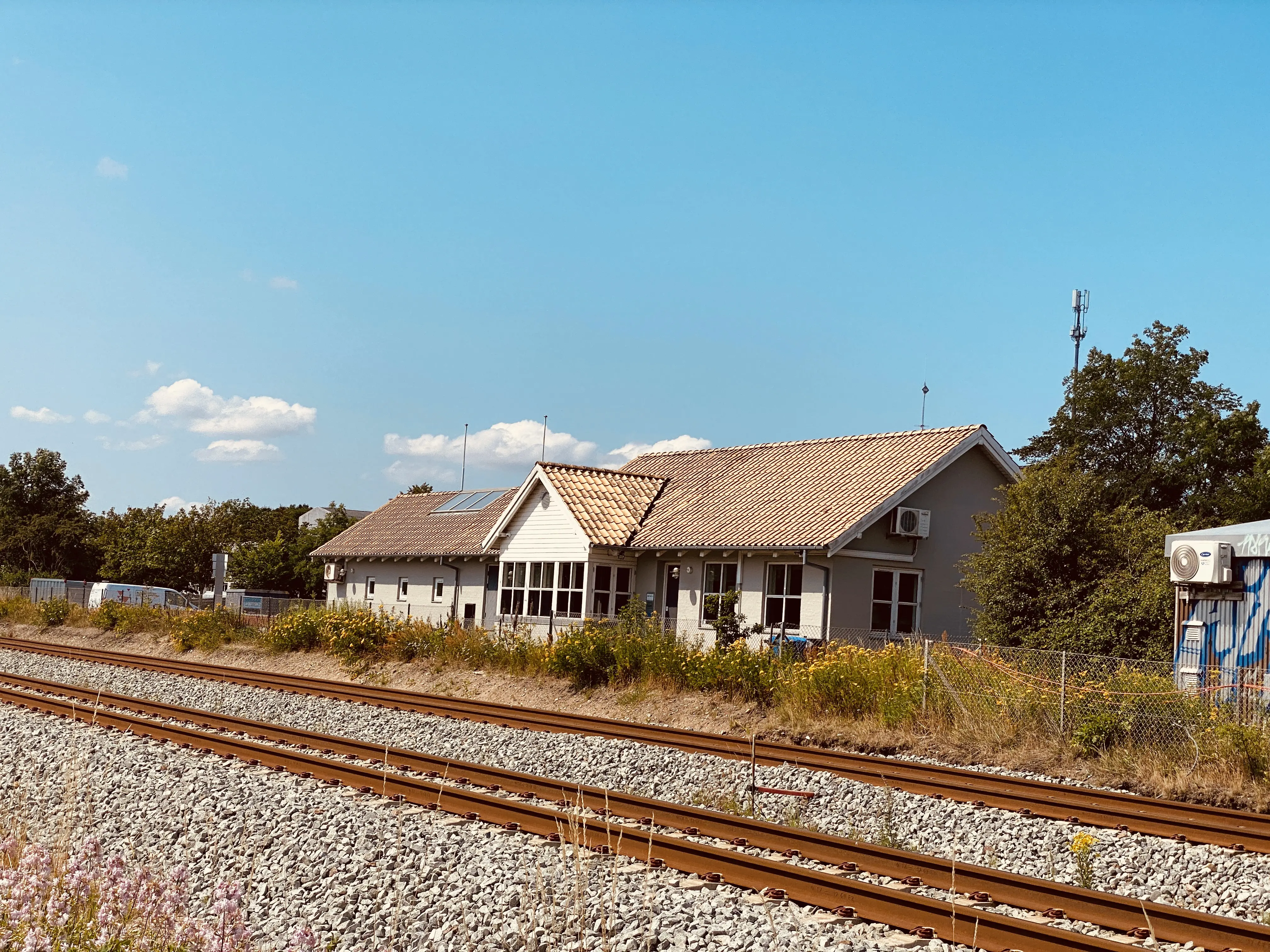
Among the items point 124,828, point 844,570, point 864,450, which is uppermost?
point 864,450

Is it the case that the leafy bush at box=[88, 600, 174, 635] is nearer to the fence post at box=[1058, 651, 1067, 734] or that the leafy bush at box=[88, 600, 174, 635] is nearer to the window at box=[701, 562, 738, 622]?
the window at box=[701, 562, 738, 622]

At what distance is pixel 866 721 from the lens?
54.4 feet

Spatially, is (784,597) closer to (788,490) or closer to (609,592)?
(788,490)

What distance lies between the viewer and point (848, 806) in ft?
38.1

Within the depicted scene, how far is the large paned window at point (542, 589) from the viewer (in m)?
29.3

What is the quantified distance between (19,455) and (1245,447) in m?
63.8

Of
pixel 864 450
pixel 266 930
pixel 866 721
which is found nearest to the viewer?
pixel 266 930

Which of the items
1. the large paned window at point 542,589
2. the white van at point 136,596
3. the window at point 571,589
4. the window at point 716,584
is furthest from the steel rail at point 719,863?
the white van at point 136,596

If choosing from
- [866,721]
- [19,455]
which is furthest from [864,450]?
[19,455]

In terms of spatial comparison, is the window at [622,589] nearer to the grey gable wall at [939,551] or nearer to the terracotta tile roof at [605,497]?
the terracotta tile roof at [605,497]

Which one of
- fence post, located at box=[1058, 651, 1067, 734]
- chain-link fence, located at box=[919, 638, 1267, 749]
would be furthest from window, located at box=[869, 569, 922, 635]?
fence post, located at box=[1058, 651, 1067, 734]

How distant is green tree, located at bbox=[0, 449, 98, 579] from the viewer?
68.6 m

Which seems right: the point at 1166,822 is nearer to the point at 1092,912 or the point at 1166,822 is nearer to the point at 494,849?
the point at 1092,912

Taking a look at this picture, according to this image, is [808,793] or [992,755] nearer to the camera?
[808,793]
